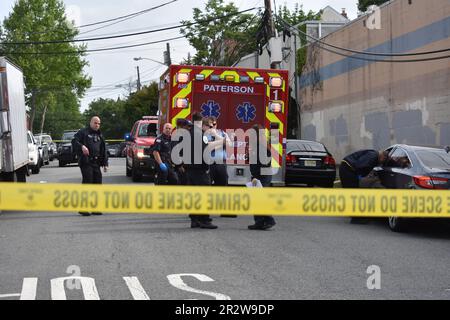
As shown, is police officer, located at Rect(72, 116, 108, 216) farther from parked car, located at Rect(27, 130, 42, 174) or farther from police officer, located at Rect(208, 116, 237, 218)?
parked car, located at Rect(27, 130, 42, 174)

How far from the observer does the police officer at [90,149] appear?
43.4ft

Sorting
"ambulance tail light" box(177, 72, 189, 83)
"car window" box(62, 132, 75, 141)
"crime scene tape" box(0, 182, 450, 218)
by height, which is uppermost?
"ambulance tail light" box(177, 72, 189, 83)

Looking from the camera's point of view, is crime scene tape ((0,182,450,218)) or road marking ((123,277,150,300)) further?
road marking ((123,277,150,300))

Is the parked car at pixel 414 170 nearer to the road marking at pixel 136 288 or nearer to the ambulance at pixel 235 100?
the ambulance at pixel 235 100

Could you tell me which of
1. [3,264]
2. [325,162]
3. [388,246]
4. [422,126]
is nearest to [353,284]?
[388,246]

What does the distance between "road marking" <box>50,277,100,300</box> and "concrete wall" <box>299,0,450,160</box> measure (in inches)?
571

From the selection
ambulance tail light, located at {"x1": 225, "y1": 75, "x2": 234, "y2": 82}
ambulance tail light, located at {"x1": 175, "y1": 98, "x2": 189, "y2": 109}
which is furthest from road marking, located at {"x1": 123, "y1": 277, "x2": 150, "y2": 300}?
ambulance tail light, located at {"x1": 225, "y1": 75, "x2": 234, "y2": 82}

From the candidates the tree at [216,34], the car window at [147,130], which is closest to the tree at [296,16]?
the tree at [216,34]

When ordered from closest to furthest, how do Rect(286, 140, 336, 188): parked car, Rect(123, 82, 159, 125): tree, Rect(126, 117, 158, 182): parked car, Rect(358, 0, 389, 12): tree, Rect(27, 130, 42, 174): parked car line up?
1. Rect(286, 140, 336, 188): parked car
2. Rect(126, 117, 158, 182): parked car
3. Rect(27, 130, 42, 174): parked car
4. Rect(358, 0, 389, 12): tree
5. Rect(123, 82, 159, 125): tree

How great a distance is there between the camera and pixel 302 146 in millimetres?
19391

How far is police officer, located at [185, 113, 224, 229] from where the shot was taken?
11336 mm

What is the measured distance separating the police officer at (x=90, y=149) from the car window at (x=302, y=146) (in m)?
6.73
